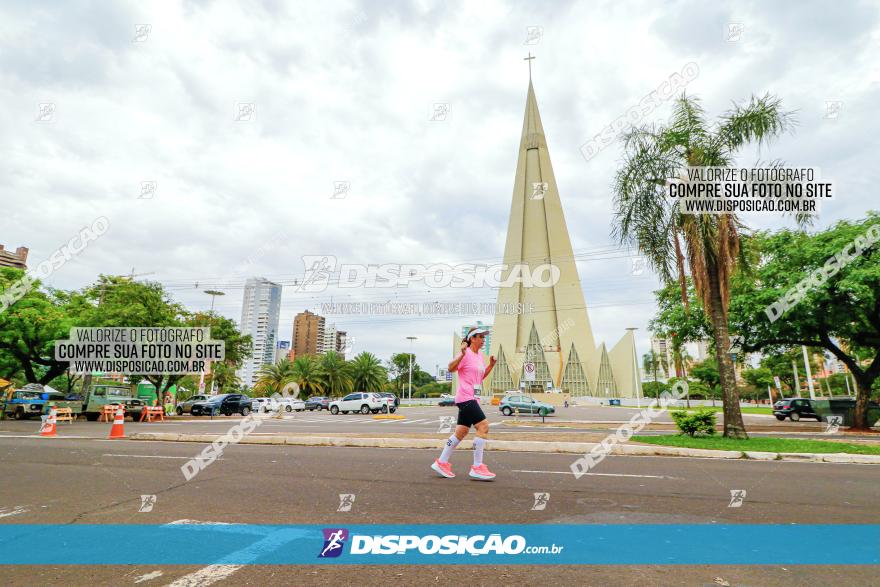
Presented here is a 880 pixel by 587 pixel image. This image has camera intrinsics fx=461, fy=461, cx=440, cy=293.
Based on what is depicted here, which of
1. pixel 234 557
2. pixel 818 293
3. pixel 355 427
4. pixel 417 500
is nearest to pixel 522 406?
pixel 355 427

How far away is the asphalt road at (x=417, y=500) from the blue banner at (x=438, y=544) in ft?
0.48

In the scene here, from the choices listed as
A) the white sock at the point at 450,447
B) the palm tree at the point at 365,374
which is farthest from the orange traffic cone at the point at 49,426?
the palm tree at the point at 365,374

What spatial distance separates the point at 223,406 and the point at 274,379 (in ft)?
101

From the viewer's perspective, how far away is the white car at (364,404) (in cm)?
3484

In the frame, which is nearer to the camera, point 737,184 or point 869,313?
point 737,184

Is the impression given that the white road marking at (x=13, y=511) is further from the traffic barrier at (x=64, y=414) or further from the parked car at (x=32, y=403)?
the parked car at (x=32, y=403)

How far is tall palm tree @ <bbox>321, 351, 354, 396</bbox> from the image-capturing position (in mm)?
59406

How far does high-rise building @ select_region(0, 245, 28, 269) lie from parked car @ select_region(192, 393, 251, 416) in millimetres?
51187

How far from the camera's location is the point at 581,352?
83.0 metres

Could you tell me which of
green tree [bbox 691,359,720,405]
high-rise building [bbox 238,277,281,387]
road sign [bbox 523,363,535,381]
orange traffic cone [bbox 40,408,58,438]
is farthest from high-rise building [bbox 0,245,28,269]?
green tree [bbox 691,359,720,405]

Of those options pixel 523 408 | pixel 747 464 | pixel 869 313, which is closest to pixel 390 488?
pixel 747 464

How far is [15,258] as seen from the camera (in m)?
69.6

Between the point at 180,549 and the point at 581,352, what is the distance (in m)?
84.6

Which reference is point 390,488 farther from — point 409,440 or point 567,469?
point 409,440
